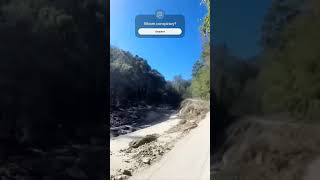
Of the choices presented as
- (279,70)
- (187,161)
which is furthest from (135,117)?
(279,70)

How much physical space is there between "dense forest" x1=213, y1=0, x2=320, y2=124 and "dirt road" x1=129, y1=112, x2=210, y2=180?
0.20 meters

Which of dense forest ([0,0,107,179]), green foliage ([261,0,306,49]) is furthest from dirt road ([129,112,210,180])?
green foliage ([261,0,306,49])

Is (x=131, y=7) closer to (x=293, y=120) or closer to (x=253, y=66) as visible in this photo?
(x=253, y=66)

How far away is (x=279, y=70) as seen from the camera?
2.46m

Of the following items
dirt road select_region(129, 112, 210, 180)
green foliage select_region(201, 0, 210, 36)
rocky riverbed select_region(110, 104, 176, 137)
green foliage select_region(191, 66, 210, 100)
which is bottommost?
dirt road select_region(129, 112, 210, 180)

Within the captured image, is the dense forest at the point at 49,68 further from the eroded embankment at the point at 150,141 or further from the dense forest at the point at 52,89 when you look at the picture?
the eroded embankment at the point at 150,141

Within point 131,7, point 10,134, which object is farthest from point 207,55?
point 10,134

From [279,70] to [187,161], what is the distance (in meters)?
0.74

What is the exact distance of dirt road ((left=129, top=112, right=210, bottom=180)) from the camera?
247 cm

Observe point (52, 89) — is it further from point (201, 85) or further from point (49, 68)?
point (201, 85)

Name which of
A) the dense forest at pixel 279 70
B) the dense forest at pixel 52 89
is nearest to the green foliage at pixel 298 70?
the dense forest at pixel 279 70

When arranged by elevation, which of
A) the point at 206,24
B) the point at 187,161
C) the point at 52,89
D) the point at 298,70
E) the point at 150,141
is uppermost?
the point at 206,24

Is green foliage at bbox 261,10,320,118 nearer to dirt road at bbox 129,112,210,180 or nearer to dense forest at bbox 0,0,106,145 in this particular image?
dirt road at bbox 129,112,210,180

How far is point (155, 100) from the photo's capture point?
2562 millimetres
